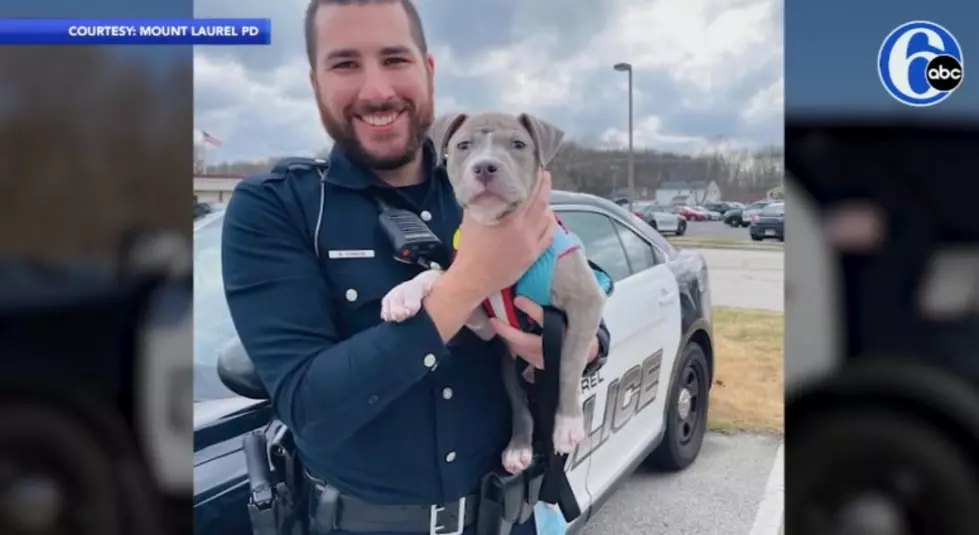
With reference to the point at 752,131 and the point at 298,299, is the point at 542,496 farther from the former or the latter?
the point at 752,131

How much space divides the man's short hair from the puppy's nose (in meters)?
0.34

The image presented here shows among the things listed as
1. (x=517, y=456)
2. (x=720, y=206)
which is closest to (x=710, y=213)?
(x=720, y=206)

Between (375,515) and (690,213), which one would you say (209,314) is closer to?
(375,515)

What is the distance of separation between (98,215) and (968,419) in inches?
93.9

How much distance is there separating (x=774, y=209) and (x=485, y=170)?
2.50ft

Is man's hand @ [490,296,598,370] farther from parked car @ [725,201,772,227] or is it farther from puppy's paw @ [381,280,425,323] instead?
parked car @ [725,201,772,227]

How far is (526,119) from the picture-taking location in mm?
2242

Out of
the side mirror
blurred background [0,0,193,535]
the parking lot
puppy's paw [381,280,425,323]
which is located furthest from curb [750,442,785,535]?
blurred background [0,0,193,535]

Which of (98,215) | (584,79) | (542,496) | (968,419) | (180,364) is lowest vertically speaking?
(542,496)

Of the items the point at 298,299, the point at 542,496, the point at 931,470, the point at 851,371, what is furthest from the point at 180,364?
the point at 931,470

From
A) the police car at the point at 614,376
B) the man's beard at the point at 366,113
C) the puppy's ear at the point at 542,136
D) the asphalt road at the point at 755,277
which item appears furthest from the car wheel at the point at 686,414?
the man's beard at the point at 366,113

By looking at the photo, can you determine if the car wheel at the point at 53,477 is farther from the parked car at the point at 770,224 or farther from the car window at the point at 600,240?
the parked car at the point at 770,224

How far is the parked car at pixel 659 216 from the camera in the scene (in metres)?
2.31

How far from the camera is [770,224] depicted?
2293 millimetres
